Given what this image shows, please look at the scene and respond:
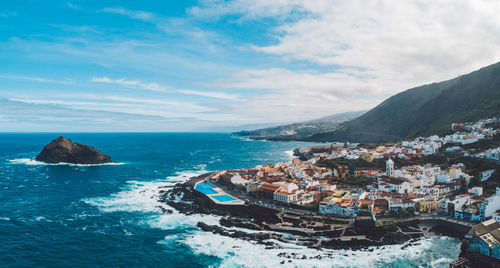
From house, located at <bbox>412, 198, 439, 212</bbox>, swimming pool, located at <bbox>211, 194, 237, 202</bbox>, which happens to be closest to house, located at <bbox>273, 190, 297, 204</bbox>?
swimming pool, located at <bbox>211, 194, 237, 202</bbox>

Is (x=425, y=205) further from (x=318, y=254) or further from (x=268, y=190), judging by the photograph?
(x=268, y=190)

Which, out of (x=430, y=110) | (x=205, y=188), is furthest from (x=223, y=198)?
(x=430, y=110)

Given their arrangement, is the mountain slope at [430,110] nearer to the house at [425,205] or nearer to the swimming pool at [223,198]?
the house at [425,205]

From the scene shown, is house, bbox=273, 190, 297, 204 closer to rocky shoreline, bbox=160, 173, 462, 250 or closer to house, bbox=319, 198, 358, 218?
rocky shoreline, bbox=160, 173, 462, 250

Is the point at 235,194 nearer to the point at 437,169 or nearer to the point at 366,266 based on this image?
the point at 366,266

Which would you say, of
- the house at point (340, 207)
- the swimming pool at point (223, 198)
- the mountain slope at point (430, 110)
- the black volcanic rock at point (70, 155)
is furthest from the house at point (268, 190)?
the mountain slope at point (430, 110)
